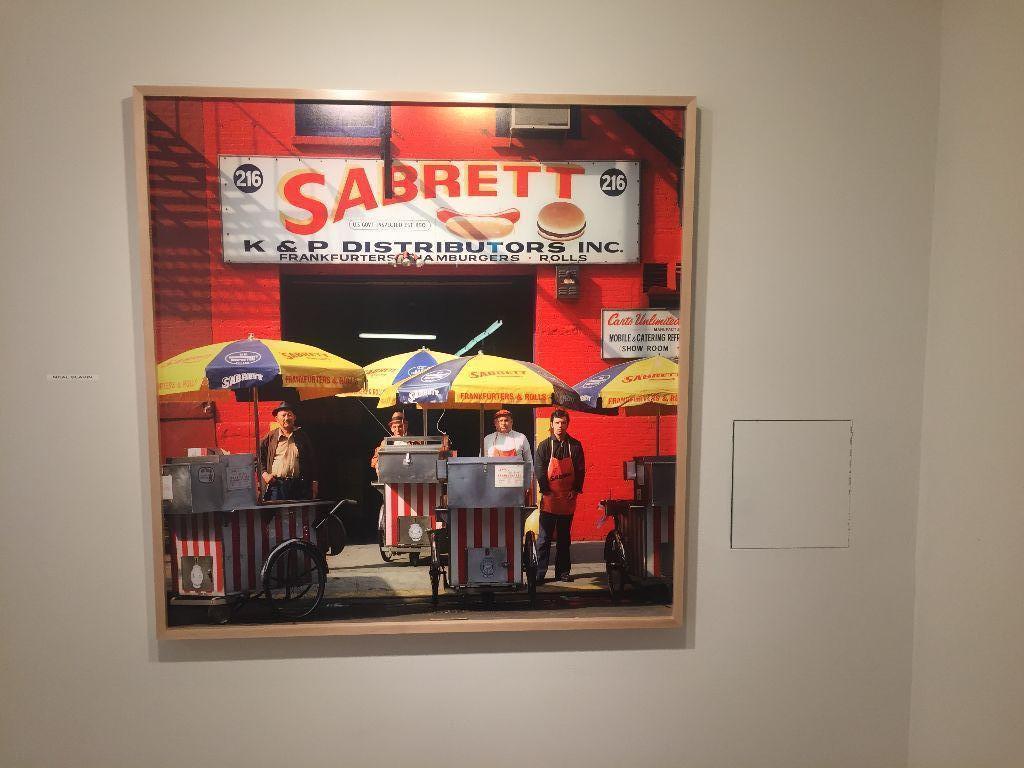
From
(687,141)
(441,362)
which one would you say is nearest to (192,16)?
(441,362)

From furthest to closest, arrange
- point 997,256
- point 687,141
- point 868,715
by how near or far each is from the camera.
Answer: point 868,715, point 687,141, point 997,256

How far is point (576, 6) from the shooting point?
1704 millimetres

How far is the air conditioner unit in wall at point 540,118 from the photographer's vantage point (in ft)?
5.48

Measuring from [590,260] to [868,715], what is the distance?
1.75 m

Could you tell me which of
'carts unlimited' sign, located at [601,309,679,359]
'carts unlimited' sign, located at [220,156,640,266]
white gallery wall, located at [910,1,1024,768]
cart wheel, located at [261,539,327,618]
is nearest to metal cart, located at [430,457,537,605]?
cart wheel, located at [261,539,327,618]

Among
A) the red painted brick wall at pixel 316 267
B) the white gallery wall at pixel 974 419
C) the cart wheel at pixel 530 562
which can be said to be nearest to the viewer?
the white gallery wall at pixel 974 419

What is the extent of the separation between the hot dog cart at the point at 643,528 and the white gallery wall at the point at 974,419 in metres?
0.84

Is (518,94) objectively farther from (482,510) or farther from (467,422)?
(482,510)

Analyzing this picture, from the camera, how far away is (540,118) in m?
1.67

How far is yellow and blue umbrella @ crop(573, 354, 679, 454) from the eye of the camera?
68.4 inches

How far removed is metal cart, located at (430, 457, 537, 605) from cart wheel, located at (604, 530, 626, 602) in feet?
0.74

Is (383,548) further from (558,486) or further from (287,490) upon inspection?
(558,486)

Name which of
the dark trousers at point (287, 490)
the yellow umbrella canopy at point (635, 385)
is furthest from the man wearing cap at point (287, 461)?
the yellow umbrella canopy at point (635, 385)

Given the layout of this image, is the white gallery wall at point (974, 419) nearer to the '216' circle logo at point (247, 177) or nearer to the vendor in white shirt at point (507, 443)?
the vendor in white shirt at point (507, 443)
